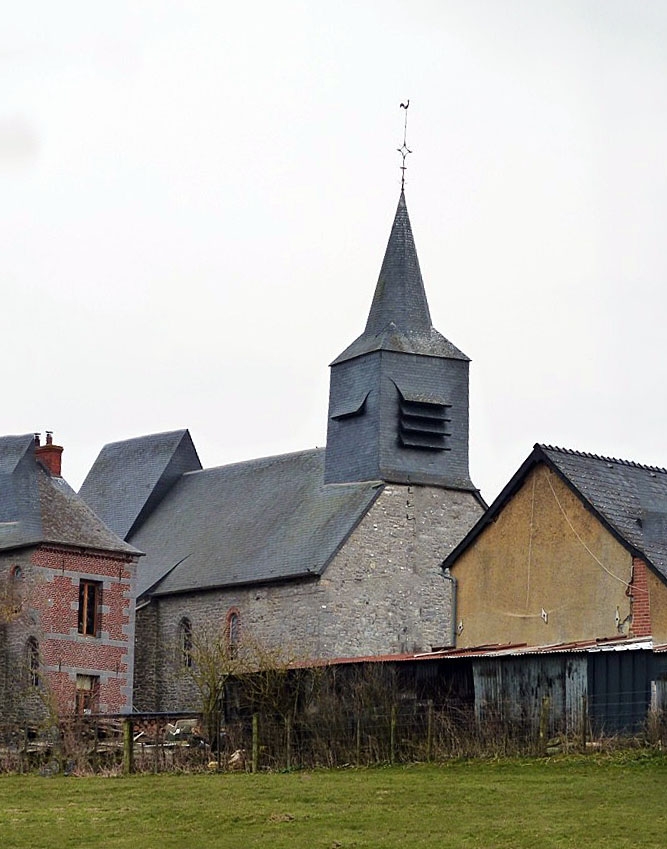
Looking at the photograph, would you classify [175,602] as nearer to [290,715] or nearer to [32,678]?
[32,678]

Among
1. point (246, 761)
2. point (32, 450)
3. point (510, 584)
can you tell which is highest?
point (32, 450)

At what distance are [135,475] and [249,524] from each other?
7787 mm

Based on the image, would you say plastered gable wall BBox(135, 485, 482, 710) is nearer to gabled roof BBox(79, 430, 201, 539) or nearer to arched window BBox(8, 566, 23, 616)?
arched window BBox(8, 566, 23, 616)

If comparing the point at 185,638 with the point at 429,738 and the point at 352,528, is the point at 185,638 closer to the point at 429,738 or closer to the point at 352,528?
the point at 352,528

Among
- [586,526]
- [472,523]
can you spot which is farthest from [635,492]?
[472,523]

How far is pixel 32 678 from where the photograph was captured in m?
47.3

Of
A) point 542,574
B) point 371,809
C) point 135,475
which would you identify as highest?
point 135,475

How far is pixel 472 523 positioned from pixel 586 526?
1342 cm

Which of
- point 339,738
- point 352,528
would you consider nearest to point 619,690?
point 339,738

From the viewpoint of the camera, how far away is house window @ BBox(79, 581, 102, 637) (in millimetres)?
47906

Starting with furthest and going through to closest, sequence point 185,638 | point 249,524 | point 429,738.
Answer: point 249,524, point 185,638, point 429,738

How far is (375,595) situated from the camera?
49.2 meters

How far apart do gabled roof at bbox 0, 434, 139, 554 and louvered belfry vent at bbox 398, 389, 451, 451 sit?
8149 millimetres

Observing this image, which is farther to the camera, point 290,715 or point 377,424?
point 377,424
